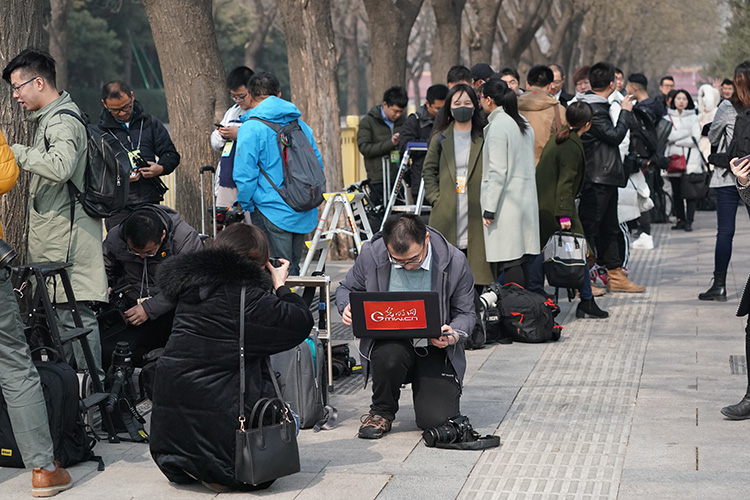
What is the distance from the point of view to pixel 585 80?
12094 millimetres

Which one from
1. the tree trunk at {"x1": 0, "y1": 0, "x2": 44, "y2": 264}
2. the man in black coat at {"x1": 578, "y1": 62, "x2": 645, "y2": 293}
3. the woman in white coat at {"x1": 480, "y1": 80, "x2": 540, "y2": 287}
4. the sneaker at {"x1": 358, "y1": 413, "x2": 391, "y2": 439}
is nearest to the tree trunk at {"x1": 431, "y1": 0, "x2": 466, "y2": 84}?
the man in black coat at {"x1": 578, "y1": 62, "x2": 645, "y2": 293}

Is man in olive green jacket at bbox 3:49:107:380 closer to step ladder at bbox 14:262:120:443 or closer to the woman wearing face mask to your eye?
step ladder at bbox 14:262:120:443

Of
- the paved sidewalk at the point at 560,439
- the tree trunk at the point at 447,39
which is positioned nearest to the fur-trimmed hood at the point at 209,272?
the paved sidewalk at the point at 560,439

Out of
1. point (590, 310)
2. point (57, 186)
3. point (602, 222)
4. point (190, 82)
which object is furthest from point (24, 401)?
point (602, 222)

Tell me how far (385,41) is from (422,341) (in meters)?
11.1

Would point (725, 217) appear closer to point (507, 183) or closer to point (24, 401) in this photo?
point (507, 183)

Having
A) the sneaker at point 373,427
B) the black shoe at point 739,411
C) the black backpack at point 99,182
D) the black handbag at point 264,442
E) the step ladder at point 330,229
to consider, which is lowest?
the black shoe at point 739,411

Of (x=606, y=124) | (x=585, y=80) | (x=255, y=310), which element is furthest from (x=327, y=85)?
(x=255, y=310)

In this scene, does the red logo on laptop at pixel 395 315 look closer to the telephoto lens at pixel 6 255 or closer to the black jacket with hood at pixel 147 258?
the black jacket with hood at pixel 147 258

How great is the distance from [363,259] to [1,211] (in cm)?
234

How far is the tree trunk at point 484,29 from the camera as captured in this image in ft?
75.5

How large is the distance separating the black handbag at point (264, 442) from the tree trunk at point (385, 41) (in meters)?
11.6

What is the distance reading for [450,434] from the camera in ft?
18.8

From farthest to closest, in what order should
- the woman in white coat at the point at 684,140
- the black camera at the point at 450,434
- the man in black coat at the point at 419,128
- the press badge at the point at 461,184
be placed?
the woman in white coat at the point at 684,140, the man in black coat at the point at 419,128, the press badge at the point at 461,184, the black camera at the point at 450,434
